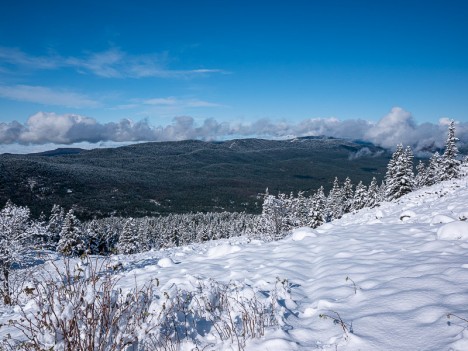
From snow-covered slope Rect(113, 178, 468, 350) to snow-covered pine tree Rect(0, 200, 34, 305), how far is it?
792cm

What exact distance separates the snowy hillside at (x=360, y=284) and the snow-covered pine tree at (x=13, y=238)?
7.53 metres

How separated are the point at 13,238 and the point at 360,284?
14278 millimetres

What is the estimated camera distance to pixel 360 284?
4.58 metres

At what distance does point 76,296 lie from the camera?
10.2 ft

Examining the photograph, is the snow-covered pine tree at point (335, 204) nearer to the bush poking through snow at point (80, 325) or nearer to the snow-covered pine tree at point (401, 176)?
the snow-covered pine tree at point (401, 176)

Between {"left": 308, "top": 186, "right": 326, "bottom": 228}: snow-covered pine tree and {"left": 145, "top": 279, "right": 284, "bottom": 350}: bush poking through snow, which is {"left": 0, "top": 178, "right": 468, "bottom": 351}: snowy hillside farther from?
{"left": 308, "top": 186, "right": 326, "bottom": 228}: snow-covered pine tree

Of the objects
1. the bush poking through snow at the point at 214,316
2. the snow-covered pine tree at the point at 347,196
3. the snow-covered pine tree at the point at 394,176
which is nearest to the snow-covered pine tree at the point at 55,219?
the bush poking through snow at the point at 214,316

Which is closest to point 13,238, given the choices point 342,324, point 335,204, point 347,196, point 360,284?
point 360,284

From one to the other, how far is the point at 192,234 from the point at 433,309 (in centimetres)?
8575

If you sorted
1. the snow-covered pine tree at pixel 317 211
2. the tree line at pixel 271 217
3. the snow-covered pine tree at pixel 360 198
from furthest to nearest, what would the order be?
the snow-covered pine tree at pixel 360 198 < the snow-covered pine tree at pixel 317 211 < the tree line at pixel 271 217

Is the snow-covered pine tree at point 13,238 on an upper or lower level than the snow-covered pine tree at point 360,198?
upper

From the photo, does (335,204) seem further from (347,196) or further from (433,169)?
(433,169)

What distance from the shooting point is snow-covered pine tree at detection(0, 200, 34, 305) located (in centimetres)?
1202

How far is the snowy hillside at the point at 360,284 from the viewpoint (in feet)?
10.1
